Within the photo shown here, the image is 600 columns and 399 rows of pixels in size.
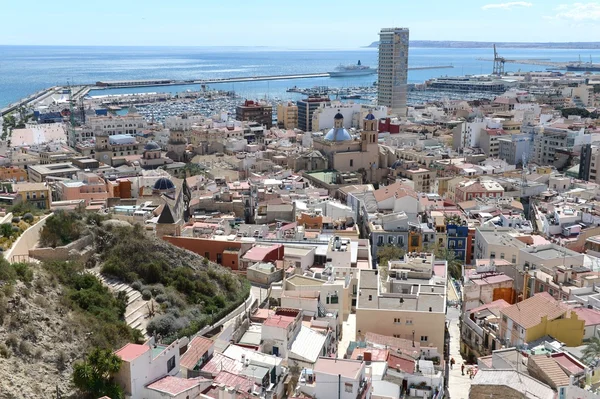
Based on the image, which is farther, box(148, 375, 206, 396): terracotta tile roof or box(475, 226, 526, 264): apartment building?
box(475, 226, 526, 264): apartment building

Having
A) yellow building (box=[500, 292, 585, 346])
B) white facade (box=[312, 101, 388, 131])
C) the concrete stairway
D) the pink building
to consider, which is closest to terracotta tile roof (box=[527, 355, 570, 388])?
yellow building (box=[500, 292, 585, 346])

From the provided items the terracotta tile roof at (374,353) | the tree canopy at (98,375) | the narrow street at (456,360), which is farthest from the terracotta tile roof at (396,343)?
the tree canopy at (98,375)

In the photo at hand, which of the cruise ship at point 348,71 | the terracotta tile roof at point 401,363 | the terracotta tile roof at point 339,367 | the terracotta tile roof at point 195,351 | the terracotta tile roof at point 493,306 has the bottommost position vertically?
the terracotta tile roof at point 493,306

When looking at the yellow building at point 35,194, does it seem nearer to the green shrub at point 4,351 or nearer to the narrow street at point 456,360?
the green shrub at point 4,351

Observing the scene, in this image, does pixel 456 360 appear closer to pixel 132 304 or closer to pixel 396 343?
pixel 396 343

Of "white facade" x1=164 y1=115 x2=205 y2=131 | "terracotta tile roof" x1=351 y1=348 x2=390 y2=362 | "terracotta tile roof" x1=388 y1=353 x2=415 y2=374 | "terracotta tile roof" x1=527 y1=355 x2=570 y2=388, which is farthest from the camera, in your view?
"white facade" x1=164 y1=115 x2=205 y2=131

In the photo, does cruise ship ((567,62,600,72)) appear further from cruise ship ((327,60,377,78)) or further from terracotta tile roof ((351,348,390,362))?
terracotta tile roof ((351,348,390,362))

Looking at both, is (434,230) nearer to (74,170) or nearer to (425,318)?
(425,318)

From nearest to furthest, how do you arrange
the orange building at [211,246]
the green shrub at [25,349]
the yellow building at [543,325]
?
1. the green shrub at [25,349]
2. the yellow building at [543,325]
3. the orange building at [211,246]

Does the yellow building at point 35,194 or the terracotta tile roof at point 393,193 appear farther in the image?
the terracotta tile roof at point 393,193
